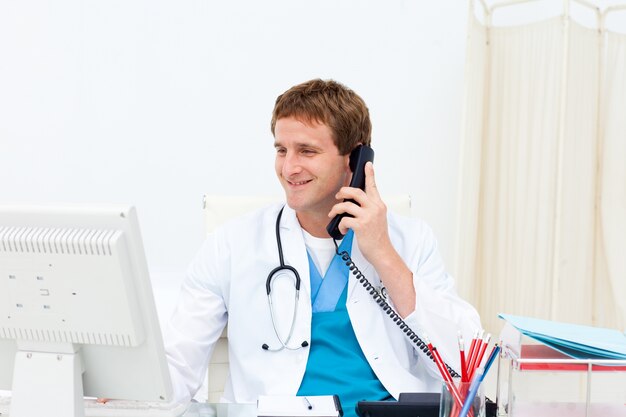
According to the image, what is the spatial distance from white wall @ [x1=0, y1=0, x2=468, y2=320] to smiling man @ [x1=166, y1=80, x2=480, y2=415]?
4.27ft

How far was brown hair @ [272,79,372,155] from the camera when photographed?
1.78 metres

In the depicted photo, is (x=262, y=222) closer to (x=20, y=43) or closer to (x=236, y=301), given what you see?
(x=236, y=301)

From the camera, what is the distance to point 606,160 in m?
2.89

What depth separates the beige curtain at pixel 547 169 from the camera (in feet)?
9.21

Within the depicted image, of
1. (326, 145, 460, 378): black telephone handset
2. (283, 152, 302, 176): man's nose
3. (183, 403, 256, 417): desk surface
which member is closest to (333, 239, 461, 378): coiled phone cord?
(326, 145, 460, 378): black telephone handset

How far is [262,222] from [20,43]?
6.10 ft

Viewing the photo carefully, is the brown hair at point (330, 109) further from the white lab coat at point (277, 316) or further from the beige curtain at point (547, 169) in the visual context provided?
the beige curtain at point (547, 169)

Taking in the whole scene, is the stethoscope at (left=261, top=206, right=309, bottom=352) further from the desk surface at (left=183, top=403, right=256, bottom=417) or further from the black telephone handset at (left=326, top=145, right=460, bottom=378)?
the desk surface at (left=183, top=403, right=256, bottom=417)

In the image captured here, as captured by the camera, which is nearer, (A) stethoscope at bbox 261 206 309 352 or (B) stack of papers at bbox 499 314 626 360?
(B) stack of papers at bbox 499 314 626 360

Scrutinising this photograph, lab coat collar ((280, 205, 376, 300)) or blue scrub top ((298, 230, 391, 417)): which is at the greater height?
lab coat collar ((280, 205, 376, 300))

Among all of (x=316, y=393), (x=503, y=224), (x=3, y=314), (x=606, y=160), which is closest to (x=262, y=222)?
(x=316, y=393)

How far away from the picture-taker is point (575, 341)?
110 cm

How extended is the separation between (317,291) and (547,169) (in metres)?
1.40

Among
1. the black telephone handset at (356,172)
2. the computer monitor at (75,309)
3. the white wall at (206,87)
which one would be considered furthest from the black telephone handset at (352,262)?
the white wall at (206,87)
